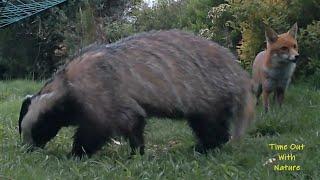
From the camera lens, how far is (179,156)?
618 cm

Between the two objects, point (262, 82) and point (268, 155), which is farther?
point (262, 82)

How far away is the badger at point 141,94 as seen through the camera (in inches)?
243

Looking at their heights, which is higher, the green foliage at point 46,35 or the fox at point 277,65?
the fox at point 277,65

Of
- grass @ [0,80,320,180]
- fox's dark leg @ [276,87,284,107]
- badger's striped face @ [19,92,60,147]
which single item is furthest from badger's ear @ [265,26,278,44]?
badger's striped face @ [19,92,60,147]

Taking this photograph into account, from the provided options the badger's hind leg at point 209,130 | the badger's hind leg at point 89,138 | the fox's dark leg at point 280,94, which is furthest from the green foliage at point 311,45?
the badger's hind leg at point 89,138

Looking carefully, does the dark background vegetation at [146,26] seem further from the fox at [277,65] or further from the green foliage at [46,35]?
the fox at [277,65]

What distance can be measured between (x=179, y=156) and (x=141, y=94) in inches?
26.3

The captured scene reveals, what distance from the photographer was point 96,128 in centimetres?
609

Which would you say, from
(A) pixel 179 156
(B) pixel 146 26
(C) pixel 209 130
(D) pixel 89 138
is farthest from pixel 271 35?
(B) pixel 146 26

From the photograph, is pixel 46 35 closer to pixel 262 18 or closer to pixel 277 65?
pixel 262 18

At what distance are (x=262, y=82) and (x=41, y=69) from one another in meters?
8.39

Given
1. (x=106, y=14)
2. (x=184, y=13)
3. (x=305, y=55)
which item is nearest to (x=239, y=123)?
(x=305, y=55)

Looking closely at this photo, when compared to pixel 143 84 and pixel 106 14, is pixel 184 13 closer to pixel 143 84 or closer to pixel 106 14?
pixel 106 14

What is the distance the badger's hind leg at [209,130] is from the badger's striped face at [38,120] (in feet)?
4.39
